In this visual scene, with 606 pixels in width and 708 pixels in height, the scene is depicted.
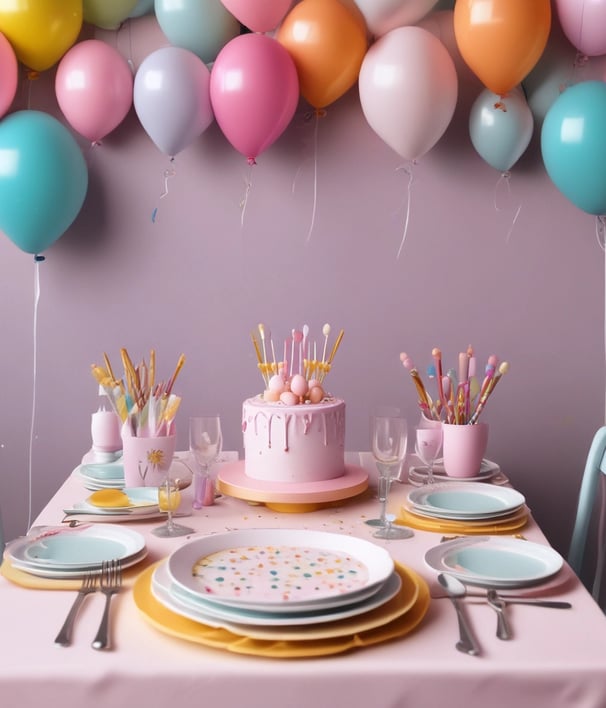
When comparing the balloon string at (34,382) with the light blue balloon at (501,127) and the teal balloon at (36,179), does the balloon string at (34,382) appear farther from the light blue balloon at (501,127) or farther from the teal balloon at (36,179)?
the light blue balloon at (501,127)

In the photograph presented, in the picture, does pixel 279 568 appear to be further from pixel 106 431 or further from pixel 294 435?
pixel 106 431

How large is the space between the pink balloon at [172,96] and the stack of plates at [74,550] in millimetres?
1172

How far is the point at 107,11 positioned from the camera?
226cm

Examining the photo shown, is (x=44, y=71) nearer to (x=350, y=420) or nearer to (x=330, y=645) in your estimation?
(x=350, y=420)

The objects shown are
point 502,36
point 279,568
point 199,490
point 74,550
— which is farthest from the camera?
point 502,36

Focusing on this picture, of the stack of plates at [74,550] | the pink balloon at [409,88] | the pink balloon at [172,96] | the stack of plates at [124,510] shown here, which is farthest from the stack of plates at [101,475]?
the pink balloon at [409,88]

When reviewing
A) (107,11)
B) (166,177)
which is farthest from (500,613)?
(107,11)

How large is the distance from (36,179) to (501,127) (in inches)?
46.9

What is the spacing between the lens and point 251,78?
6.80ft

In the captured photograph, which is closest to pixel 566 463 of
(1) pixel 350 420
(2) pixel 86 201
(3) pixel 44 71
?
(1) pixel 350 420

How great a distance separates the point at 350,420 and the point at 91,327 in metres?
0.79

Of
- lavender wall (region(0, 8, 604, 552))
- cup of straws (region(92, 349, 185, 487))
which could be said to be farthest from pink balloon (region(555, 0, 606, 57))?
cup of straws (region(92, 349, 185, 487))

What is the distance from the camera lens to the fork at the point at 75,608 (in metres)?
0.96

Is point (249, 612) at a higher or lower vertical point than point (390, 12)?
lower
